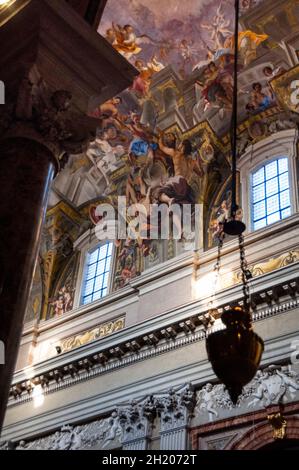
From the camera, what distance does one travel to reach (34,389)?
13039mm

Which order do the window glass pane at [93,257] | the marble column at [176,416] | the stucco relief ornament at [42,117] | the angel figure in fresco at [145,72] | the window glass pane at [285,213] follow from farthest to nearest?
1. the window glass pane at [93,257]
2. the angel figure in fresco at [145,72]
3. the window glass pane at [285,213]
4. the marble column at [176,416]
5. the stucco relief ornament at [42,117]

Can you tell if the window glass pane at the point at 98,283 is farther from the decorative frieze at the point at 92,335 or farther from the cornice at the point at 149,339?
the cornice at the point at 149,339

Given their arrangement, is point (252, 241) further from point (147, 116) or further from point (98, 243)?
point (98, 243)

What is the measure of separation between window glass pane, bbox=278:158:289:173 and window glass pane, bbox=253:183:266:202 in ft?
1.52

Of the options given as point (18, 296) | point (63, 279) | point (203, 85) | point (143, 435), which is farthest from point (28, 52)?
point (63, 279)

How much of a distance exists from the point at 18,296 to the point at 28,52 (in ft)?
6.86

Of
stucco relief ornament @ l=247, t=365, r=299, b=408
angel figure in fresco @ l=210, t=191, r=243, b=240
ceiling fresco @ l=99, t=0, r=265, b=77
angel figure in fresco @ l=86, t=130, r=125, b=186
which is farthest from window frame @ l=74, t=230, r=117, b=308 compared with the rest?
stucco relief ornament @ l=247, t=365, r=299, b=408

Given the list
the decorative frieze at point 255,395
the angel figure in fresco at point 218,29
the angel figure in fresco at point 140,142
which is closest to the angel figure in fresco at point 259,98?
the angel figure in fresco at point 218,29

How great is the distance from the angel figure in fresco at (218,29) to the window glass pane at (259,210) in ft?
10.5

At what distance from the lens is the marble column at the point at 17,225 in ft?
12.7

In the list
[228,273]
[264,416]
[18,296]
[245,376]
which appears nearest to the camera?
[18,296]

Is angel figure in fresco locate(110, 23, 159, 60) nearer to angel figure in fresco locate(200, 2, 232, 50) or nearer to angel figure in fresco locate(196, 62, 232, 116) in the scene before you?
angel figure in fresco locate(200, 2, 232, 50)

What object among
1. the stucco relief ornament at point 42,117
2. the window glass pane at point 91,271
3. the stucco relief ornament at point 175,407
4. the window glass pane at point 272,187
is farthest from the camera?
the window glass pane at point 91,271

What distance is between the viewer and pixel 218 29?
39.9 ft
